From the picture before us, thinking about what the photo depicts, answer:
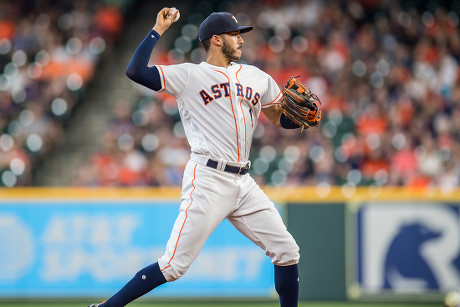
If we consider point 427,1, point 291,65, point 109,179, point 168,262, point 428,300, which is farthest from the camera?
point 427,1

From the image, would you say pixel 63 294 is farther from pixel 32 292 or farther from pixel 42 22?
pixel 42 22

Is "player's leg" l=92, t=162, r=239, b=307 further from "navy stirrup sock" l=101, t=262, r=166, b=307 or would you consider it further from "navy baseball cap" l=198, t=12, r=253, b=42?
"navy baseball cap" l=198, t=12, r=253, b=42

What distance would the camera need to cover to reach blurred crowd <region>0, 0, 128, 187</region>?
11203mm

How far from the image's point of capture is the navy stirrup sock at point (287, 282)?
4.55 metres

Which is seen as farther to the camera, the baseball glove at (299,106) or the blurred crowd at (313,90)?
the blurred crowd at (313,90)

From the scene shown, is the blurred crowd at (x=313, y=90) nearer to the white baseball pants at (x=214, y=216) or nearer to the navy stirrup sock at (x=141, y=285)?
the white baseball pants at (x=214, y=216)

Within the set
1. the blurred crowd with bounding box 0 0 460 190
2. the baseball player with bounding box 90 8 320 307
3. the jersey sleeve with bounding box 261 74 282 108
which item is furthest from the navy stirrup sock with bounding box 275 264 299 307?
the blurred crowd with bounding box 0 0 460 190

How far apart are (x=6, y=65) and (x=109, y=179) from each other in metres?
3.90

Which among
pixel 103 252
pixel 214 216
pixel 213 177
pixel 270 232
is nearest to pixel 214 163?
pixel 213 177

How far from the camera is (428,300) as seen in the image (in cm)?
804

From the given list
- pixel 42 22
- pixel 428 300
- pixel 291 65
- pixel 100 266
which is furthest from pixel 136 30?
pixel 428 300

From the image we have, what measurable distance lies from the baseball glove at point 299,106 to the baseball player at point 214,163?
237 millimetres

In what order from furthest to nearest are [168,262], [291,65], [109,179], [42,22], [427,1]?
[42,22]
[427,1]
[291,65]
[109,179]
[168,262]

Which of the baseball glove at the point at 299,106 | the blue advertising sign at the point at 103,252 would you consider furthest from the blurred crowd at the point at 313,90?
Result: the baseball glove at the point at 299,106
